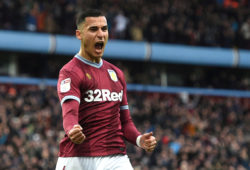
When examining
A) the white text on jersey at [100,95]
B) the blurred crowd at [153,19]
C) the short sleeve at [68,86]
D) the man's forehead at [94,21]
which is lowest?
the blurred crowd at [153,19]

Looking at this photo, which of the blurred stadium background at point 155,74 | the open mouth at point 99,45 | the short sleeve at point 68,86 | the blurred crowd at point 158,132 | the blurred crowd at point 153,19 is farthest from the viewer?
the blurred crowd at point 153,19

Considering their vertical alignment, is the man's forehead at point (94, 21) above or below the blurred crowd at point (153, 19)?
above

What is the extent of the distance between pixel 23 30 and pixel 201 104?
23.9 feet

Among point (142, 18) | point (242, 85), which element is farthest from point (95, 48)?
point (242, 85)

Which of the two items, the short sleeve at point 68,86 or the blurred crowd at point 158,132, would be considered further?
the blurred crowd at point 158,132

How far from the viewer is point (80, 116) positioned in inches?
198

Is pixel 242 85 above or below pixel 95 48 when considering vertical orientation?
below

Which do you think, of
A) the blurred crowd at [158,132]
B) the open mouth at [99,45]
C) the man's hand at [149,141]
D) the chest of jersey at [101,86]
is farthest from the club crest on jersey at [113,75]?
the blurred crowd at [158,132]

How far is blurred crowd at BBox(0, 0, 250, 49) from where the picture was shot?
20.9m

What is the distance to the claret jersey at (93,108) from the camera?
4.99 meters

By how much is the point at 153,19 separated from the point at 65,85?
1818 centimetres

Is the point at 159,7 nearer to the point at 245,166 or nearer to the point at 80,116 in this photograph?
the point at 245,166

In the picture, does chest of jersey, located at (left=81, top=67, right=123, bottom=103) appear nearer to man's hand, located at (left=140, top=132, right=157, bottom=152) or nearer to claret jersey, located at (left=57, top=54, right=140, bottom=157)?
claret jersey, located at (left=57, top=54, right=140, bottom=157)

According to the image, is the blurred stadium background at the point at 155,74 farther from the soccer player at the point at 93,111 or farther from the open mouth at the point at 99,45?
the open mouth at the point at 99,45
